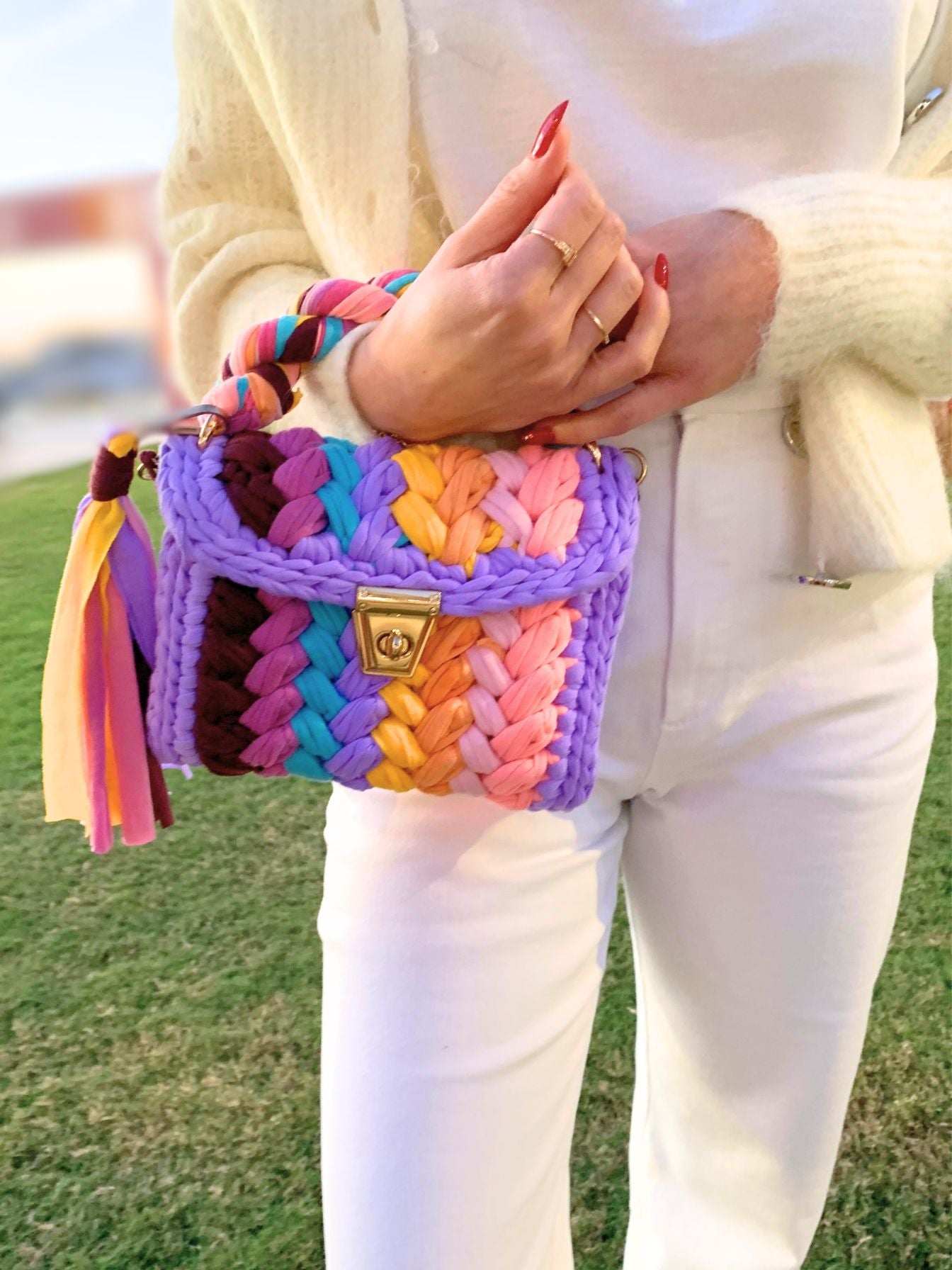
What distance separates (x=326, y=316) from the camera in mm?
501

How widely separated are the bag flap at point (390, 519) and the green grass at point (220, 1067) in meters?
0.46

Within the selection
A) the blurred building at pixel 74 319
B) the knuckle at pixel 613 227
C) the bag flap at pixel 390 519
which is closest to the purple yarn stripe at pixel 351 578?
the bag flap at pixel 390 519

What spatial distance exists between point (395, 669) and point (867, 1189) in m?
0.97

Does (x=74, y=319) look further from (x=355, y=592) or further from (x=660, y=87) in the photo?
(x=660, y=87)

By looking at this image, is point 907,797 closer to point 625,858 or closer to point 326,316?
point 625,858

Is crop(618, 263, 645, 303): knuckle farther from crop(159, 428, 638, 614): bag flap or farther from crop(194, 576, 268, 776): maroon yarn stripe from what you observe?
crop(194, 576, 268, 776): maroon yarn stripe

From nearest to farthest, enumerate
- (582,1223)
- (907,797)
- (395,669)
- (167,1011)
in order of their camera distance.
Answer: (395,669)
(907,797)
(582,1223)
(167,1011)

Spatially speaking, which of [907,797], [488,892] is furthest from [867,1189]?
[488,892]

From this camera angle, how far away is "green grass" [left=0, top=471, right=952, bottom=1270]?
3.54 ft

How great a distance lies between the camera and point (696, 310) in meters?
0.51

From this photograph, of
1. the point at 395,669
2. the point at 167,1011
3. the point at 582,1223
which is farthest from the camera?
the point at 167,1011

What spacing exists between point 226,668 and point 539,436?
188 millimetres

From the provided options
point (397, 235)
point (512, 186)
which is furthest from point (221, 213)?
point (512, 186)

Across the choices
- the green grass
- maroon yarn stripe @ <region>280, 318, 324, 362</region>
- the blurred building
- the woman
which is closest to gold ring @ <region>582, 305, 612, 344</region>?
the woman
